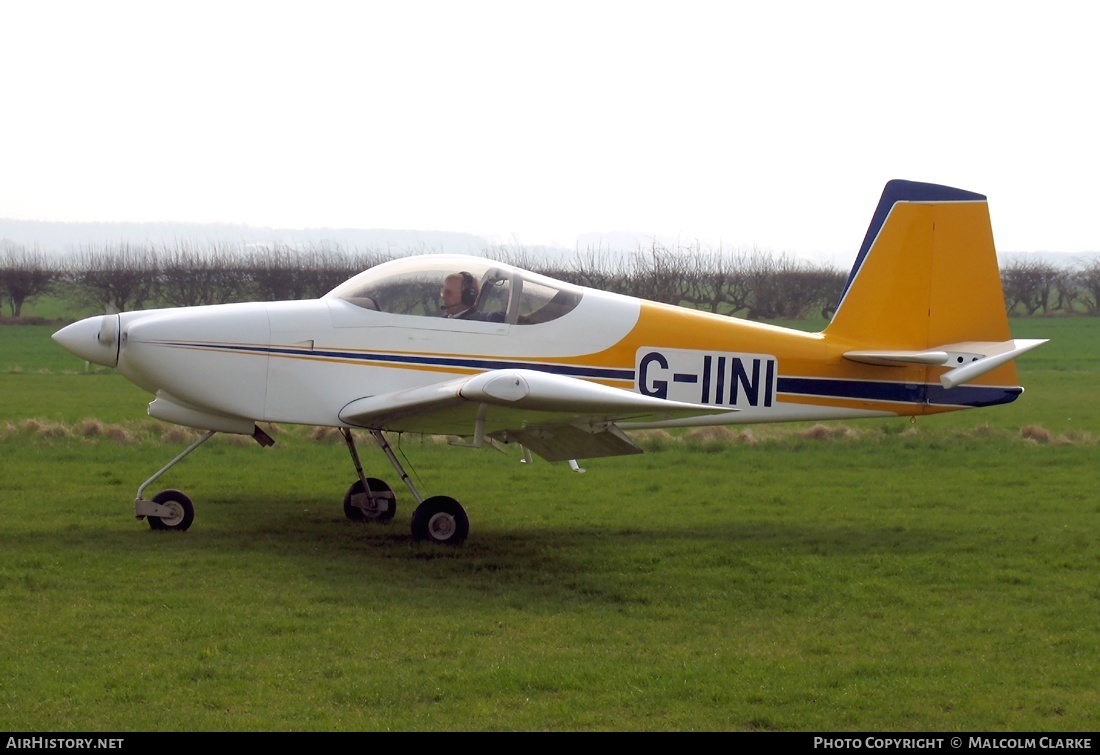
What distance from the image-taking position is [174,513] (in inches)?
349

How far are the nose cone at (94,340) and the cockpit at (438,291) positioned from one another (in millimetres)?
1735

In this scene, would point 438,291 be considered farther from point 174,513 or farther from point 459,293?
point 174,513

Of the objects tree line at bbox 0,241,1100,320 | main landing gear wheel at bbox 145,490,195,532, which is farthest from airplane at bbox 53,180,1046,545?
tree line at bbox 0,241,1100,320

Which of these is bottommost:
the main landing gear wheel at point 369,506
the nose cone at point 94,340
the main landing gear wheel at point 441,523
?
the main landing gear wheel at point 369,506

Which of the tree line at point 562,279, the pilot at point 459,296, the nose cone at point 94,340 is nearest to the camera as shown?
the nose cone at point 94,340

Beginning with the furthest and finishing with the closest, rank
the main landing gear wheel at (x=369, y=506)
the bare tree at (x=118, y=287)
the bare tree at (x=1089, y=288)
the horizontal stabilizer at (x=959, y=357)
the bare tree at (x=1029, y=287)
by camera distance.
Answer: the bare tree at (x=1089, y=288), the bare tree at (x=1029, y=287), the bare tree at (x=118, y=287), the main landing gear wheel at (x=369, y=506), the horizontal stabilizer at (x=959, y=357)

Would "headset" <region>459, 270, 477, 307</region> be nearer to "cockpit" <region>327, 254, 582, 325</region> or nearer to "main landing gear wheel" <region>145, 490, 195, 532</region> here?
"cockpit" <region>327, 254, 582, 325</region>

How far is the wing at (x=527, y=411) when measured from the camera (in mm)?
7305

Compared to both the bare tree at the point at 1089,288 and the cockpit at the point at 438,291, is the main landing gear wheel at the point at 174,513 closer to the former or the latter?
the cockpit at the point at 438,291

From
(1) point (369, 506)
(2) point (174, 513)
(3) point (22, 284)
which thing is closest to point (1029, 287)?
(3) point (22, 284)

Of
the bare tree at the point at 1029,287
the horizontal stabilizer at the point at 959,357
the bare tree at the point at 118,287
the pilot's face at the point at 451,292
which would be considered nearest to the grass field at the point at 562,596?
the horizontal stabilizer at the point at 959,357

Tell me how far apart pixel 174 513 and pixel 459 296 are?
279 cm

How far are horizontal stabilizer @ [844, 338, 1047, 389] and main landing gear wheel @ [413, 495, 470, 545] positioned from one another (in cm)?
354
